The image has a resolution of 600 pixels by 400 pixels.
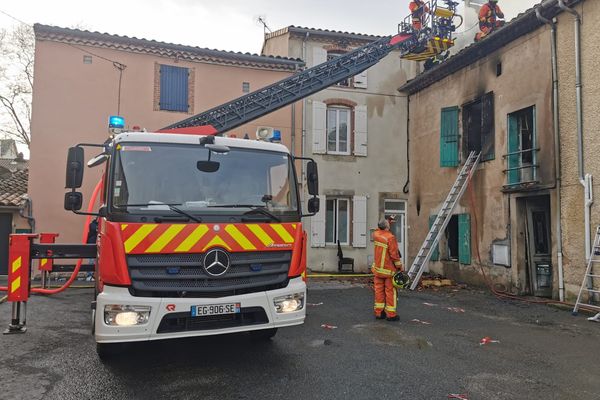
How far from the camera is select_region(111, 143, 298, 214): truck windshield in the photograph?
14.3 feet

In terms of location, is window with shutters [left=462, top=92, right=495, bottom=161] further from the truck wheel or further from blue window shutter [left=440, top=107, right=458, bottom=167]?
the truck wheel

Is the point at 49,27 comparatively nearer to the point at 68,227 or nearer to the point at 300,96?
the point at 68,227

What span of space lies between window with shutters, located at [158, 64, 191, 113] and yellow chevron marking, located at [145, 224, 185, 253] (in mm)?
9665

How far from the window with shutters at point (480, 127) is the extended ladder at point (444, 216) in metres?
0.31

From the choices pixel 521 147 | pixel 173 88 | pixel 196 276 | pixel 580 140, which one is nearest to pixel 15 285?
pixel 196 276

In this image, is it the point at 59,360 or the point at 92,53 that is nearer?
the point at 59,360

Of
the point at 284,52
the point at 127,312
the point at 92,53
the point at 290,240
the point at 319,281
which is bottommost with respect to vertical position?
the point at 319,281

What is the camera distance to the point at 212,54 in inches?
523

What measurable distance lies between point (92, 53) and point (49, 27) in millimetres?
1204

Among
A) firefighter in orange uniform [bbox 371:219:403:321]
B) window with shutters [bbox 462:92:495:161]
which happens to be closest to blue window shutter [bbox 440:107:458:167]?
window with shutters [bbox 462:92:495:161]

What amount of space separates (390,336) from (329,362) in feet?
5.24

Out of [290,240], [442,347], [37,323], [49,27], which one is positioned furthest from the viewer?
[49,27]

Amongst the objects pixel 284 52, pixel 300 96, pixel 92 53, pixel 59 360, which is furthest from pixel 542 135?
pixel 92 53

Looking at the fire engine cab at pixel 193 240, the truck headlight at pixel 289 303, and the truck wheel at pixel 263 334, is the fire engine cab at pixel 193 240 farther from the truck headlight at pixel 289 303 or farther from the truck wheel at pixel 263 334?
the truck wheel at pixel 263 334
